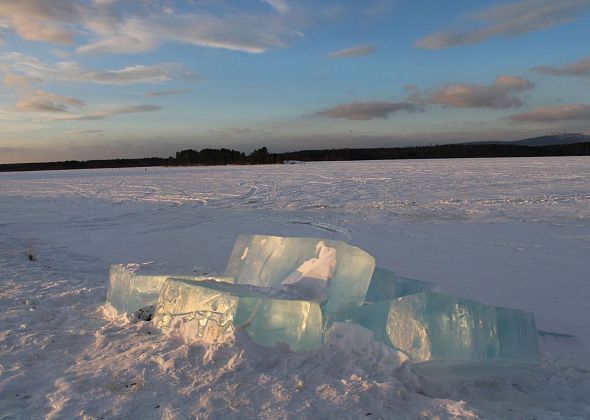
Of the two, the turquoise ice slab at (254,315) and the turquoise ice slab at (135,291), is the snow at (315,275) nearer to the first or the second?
the turquoise ice slab at (254,315)

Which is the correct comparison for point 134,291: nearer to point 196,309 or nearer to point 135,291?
point 135,291

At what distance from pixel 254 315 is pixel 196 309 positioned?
1.64 feet

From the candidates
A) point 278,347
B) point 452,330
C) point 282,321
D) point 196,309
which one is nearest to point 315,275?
point 282,321

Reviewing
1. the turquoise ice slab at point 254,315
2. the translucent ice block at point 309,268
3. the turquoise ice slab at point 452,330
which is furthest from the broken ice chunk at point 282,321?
the turquoise ice slab at point 452,330

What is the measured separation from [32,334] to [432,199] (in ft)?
38.2

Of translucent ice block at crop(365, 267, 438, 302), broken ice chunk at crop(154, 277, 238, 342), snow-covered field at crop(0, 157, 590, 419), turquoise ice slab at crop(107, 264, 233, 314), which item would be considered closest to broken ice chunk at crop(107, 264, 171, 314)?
turquoise ice slab at crop(107, 264, 233, 314)

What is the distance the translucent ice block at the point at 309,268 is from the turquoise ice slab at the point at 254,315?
10.4 inches

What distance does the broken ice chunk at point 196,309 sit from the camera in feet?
11.0

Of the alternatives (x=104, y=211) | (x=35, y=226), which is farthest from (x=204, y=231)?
(x=104, y=211)

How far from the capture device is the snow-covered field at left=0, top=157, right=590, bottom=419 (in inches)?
105

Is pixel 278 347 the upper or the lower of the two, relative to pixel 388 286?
lower

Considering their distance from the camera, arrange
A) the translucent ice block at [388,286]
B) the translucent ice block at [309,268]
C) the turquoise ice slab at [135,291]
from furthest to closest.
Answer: the turquoise ice slab at [135,291] → the translucent ice block at [388,286] → the translucent ice block at [309,268]

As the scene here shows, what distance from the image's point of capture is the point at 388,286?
3943 mm

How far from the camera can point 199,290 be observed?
354 cm
